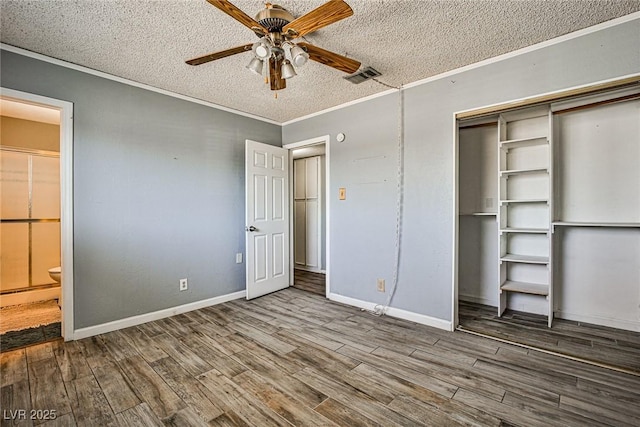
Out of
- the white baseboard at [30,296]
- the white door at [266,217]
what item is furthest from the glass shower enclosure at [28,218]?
the white door at [266,217]

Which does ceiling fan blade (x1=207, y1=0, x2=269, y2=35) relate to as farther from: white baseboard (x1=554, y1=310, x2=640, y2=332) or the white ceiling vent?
white baseboard (x1=554, y1=310, x2=640, y2=332)

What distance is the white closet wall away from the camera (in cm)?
559

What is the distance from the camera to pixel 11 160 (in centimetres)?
391

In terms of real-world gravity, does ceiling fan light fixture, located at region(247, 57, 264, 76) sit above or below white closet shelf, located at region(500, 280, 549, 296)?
above

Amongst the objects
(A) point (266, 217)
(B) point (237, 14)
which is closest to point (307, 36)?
(B) point (237, 14)

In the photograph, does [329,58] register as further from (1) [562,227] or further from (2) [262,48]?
(1) [562,227]

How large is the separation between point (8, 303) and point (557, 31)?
21.0 ft

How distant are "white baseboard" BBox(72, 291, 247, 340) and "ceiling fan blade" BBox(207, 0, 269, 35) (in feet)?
9.70

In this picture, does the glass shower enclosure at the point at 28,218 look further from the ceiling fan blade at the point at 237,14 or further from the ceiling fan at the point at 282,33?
the ceiling fan blade at the point at 237,14

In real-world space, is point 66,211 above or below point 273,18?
below

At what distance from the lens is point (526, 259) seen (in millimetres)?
3053

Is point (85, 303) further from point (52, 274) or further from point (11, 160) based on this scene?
point (11, 160)

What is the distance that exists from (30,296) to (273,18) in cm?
466

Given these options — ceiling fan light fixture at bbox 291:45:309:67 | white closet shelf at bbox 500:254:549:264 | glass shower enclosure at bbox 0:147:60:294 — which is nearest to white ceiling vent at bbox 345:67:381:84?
ceiling fan light fixture at bbox 291:45:309:67
